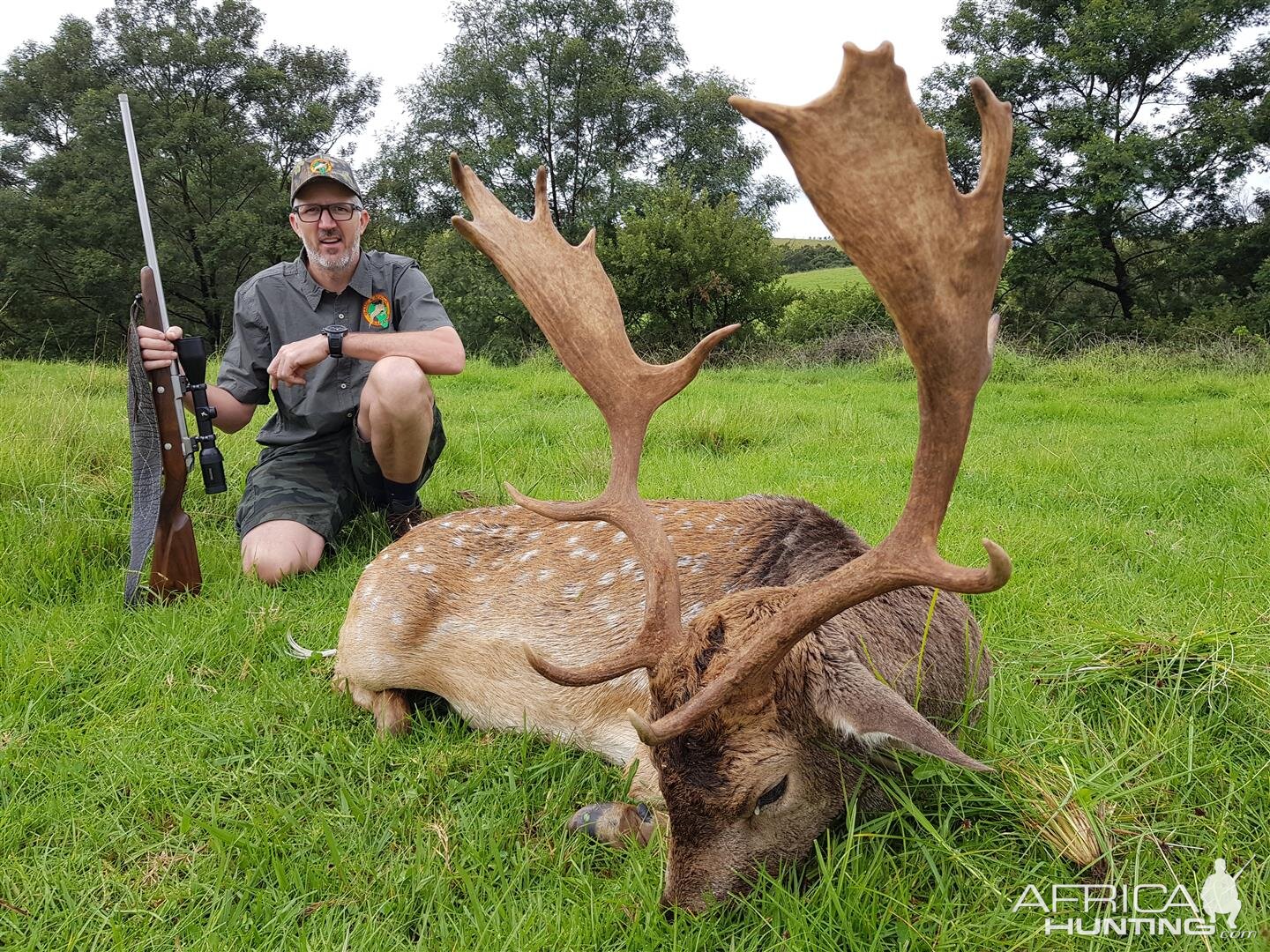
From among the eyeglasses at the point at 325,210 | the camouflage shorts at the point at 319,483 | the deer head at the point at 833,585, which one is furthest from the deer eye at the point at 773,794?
the eyeglasses at the point at 325,210

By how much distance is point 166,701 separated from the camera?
10.2ft

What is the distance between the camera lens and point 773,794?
1.96 metres

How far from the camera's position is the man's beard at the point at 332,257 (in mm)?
4785

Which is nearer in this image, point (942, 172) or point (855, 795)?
point (942, 172)

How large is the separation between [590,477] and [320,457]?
1.83 m

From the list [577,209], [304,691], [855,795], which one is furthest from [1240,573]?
[577,209]

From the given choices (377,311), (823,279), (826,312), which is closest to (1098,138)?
(826,312)

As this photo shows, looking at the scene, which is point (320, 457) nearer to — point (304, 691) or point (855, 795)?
point (304, 691)

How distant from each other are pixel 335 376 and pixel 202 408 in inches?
34.8

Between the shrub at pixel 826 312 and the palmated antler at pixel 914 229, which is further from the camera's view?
the shrub at pixel 826 312

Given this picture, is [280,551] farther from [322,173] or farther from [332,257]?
[322,173]

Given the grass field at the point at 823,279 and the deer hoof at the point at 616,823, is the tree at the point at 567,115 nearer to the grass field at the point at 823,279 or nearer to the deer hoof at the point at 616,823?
the grass field at the point at 823,279

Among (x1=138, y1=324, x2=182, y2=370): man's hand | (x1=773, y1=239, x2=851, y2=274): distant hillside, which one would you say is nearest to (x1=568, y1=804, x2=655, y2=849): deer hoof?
(x1=138, y1=324, x2=182, y2=370): man's hand
